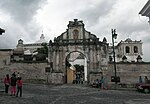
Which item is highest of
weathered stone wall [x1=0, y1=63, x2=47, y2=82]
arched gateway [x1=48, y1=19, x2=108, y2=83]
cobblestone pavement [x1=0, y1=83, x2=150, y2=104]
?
arched gateway [x1=48, y1=19, x2=108, y2=83]

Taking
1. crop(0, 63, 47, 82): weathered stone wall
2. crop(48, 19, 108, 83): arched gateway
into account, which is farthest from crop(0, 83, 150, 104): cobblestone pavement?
crop(48, 19, 108, 83): arched gateway

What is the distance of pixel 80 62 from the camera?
59.0m

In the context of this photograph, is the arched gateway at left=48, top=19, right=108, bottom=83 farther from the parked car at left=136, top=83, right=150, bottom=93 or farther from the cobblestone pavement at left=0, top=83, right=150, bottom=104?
the cobblestone pavement at left=0, top=83, right=150, bottom=104

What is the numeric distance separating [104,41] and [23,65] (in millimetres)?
12612

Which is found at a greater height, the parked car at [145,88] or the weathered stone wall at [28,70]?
the weathered stone wall at [28,70]

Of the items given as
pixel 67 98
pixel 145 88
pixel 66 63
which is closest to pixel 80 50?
pixel 66 63

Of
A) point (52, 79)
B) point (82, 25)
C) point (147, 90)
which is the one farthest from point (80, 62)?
point (147, 90)

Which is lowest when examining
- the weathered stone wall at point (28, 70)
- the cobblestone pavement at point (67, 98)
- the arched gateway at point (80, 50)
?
the cobblestone pavement at point (67, 98)

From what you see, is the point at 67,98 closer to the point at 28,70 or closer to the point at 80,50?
the point at 28,70

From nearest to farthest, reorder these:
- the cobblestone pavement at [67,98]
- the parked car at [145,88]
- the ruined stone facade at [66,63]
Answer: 1. the cobblestone pavement at [67,98]
2. the parked car at [145,88]
3. the ruined stone facade at [66,63]

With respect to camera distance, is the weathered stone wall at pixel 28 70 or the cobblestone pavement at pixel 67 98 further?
the weathered stone wall at pixel 28 70

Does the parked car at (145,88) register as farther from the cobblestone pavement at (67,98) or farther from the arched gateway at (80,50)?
the arched gateway at (80,50)

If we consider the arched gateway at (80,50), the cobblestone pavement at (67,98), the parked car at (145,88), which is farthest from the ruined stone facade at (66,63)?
the cobblestone pavement at (67,98)

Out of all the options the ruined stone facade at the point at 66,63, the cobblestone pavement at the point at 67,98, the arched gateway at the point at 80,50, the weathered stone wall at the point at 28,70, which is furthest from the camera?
the arched gateway at the point at 80,50
